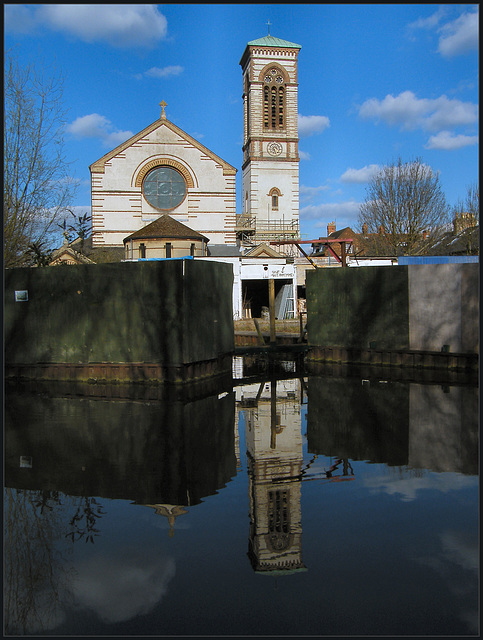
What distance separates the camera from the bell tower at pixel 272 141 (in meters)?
54.8

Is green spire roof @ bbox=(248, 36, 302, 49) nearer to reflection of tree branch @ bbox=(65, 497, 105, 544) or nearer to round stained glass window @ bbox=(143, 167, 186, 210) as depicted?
round stained glass window @ bbox=(143, 167, 186, 210)

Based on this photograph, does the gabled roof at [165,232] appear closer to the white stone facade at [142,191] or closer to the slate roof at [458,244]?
the white stone facade at [142,191]

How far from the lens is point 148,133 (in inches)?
1703

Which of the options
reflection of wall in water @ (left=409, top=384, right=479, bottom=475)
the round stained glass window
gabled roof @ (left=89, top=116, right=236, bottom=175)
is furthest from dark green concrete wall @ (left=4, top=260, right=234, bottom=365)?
gabled roof @ (left=89, top=116, right=236, bottom=175)

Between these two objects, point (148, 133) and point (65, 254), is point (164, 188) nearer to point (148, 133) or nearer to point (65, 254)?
point (148, 133)

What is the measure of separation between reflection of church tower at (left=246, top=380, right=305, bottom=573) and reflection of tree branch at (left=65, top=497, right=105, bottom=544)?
1560mm

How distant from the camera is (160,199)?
43.9m

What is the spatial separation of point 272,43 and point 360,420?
180ft

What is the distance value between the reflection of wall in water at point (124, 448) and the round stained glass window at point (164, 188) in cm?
3293

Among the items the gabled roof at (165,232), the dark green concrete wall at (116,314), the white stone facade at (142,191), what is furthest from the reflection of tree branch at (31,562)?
the white stone facade at (142,191)

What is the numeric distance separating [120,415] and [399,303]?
9677 millimetres

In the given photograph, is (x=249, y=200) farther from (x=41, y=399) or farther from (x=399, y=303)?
(x=41, y=399)

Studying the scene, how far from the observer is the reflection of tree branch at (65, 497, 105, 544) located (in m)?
5.66

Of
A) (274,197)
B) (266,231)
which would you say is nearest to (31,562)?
(266,231)
